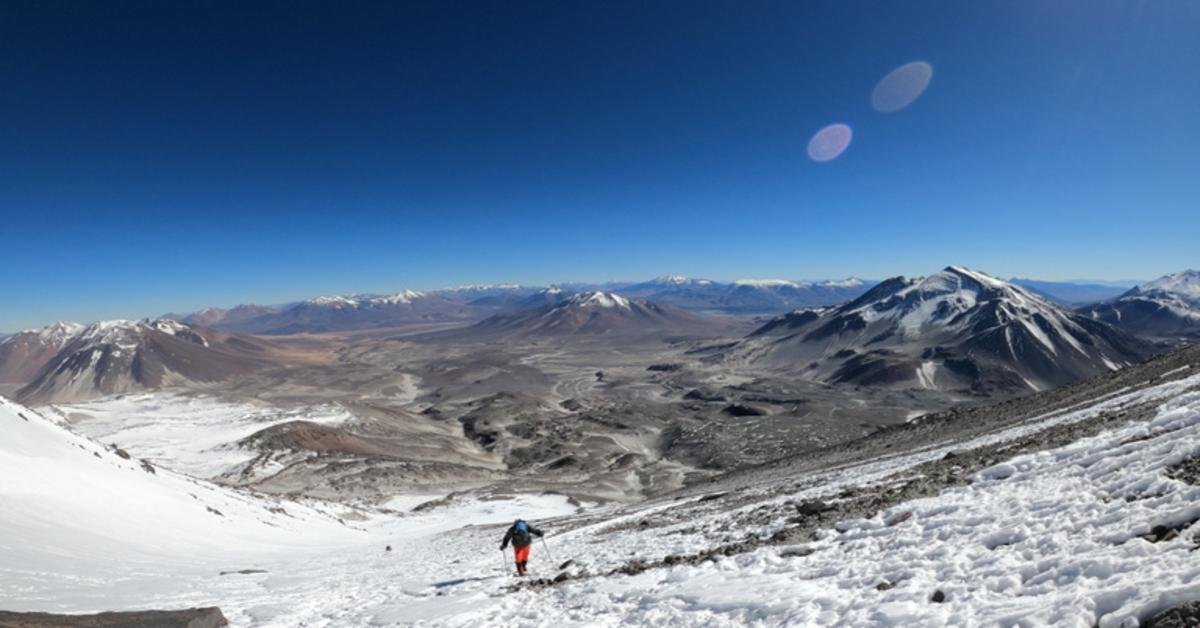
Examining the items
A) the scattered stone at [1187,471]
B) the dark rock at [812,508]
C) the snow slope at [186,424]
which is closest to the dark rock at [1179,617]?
the scattered stone at [1187,471]

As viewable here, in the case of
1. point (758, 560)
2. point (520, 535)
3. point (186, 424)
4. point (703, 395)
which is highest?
point (758, 560)

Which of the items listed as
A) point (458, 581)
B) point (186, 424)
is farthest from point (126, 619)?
point (186, 424)

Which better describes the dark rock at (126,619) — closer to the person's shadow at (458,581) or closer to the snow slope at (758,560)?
the snow slope at (758,560)

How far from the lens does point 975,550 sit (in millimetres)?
8492

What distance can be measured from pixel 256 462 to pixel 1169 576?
8719cm

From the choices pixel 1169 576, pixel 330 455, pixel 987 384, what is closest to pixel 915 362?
pixel 987 384

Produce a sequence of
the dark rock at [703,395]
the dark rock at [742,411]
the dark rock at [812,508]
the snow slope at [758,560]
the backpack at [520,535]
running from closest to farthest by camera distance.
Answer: the snow slope at [758,560], the dark rock at [812,508], the backpack at [520,535], the dark rock at [742,411], the dark rock at [703,395]

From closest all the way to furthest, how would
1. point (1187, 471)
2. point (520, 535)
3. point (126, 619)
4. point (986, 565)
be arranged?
point (986, 565), point (1187, 471), point (126, 619), point (520, 535)

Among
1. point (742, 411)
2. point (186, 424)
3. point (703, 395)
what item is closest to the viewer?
point (186, 424)

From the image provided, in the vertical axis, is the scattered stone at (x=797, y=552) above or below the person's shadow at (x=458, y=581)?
above

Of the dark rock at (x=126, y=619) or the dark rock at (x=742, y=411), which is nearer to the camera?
the dark rock at (x=126, y=619)

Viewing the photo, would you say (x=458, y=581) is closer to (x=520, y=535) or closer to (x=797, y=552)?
(x=520, y=535)

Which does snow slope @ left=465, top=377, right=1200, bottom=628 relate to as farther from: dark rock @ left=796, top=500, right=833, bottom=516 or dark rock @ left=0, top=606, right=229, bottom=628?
dark rock @ left=0, top=606, right=229, bottom=628

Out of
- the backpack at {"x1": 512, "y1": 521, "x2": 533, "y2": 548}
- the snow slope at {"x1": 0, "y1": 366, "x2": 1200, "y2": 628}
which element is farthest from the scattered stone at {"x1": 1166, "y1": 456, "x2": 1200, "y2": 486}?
the backpack at {"x1": 512, "y1": 521, "x2": 533, "y2": 548}
